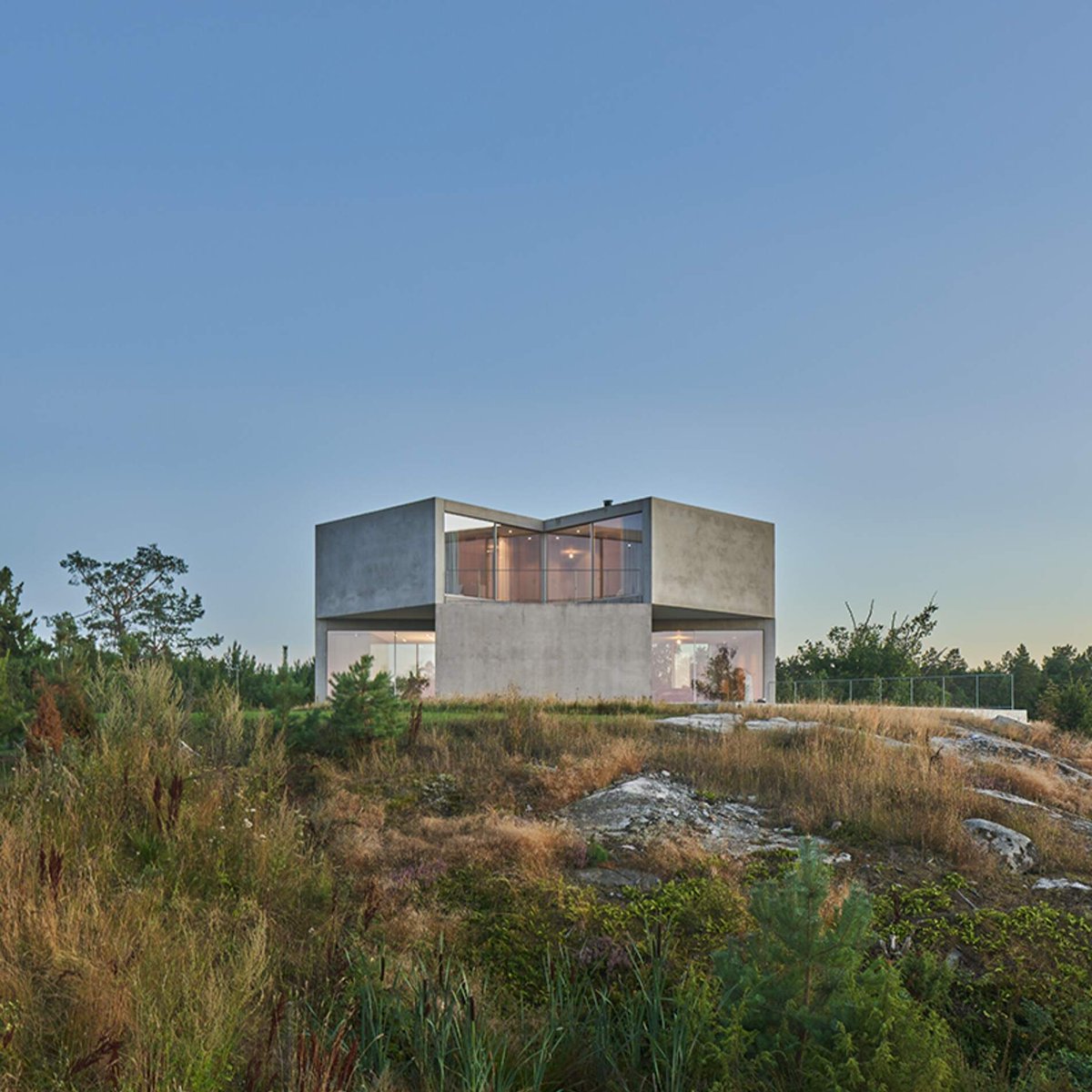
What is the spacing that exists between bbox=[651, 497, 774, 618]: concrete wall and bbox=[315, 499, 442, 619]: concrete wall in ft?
20.4

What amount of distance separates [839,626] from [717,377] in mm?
18214

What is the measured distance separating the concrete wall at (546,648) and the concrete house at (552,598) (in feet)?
0.11

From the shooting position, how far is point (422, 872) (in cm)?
591

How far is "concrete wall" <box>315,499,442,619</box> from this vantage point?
25891mm

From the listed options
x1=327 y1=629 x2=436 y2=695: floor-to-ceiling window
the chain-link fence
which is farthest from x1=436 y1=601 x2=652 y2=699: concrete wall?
the chain-link fence

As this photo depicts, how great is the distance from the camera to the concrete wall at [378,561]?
25.9m

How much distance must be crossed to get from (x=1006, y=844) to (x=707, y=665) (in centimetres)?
2159

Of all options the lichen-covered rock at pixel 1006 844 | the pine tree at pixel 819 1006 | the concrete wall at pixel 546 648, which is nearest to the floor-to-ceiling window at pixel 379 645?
the concrete wall at pixel 546 648

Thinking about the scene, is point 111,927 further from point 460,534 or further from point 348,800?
point 460,534

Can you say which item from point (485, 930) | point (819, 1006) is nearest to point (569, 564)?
point (485, 930)

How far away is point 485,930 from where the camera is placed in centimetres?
509

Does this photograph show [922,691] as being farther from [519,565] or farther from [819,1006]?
[819,1006]

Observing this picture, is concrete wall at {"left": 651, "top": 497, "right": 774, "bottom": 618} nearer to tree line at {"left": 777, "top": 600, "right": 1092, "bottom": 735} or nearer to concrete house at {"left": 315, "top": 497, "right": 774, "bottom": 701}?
concrete house at {"left": 315, "top": 497, "right": 774, "bottom": 701}

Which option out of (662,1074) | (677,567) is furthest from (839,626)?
(662,1074)
